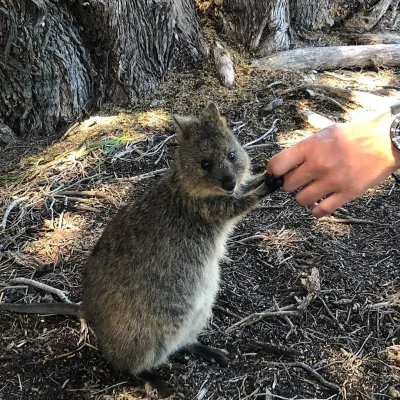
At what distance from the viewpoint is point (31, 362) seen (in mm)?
3166

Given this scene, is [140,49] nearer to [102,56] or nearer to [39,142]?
[102,56]

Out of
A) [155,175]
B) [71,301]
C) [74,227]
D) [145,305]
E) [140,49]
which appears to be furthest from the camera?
[140,49]

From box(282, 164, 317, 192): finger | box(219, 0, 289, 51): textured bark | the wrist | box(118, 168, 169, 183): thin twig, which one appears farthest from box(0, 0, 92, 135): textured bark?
the wrist

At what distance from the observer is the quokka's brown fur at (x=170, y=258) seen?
10.1 feet

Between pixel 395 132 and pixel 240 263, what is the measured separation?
160cm

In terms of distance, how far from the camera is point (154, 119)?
5.31 metres

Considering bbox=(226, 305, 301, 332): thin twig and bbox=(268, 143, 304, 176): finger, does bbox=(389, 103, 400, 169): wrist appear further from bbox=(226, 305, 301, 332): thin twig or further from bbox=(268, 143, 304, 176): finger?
bbox=(226, 305, 301, 332): thin twig

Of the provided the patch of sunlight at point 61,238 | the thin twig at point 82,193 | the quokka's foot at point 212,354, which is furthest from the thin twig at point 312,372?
the thin twig at point 82,193

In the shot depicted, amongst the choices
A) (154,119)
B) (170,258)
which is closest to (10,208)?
(154,119)

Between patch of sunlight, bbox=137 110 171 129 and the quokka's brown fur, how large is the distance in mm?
1922

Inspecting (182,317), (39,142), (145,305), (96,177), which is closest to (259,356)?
(182,317)

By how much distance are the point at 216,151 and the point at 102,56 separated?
2562 mm

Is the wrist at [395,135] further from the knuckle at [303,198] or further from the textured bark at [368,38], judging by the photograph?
the textured bark at [368,38]

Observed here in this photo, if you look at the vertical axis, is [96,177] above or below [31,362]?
above
